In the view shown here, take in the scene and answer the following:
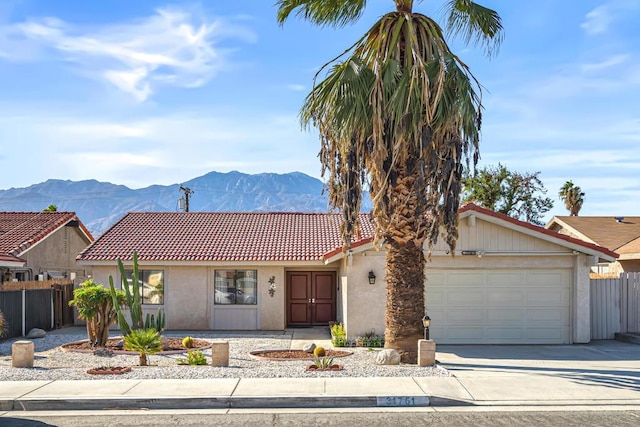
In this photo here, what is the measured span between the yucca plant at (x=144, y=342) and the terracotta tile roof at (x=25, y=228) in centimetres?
984

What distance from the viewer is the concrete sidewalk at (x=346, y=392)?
11922mm

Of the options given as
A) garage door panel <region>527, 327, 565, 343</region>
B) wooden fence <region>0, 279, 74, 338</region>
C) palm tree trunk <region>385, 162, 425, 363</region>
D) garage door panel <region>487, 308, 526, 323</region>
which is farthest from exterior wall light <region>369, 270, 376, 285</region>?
wooden fence <region>0, 279, 74, 338</region>

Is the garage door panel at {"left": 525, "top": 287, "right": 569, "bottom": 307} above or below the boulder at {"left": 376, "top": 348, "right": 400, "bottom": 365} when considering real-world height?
above

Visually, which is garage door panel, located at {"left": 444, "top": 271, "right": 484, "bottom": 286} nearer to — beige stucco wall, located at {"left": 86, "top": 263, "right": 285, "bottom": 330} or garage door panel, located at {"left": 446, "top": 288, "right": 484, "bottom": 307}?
garage door panel, located at {"left": 446, "top": 288, "right": 484, "bottom": 307}

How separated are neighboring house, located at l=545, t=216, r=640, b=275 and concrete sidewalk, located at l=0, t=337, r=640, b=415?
1505cm

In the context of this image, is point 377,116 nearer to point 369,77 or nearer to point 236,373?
point 369,77

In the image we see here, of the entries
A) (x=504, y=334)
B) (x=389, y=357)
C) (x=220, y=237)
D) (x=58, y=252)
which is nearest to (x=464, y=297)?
(x=504, y=334)

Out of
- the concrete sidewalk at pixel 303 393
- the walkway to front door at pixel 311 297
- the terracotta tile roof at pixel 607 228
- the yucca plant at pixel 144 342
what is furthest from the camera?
the terracotta tile roof at pixel 607 228

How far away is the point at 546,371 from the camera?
15258mm

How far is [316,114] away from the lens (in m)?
16.1

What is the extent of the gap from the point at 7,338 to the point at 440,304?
12.3 meters

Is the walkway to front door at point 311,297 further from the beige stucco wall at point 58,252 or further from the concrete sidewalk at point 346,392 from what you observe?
the concrete sidewalk at point 346,392


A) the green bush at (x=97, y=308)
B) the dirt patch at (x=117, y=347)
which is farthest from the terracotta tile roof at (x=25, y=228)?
the green bush at (x=97, y=308)

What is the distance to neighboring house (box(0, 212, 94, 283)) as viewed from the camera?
81.8 feet
